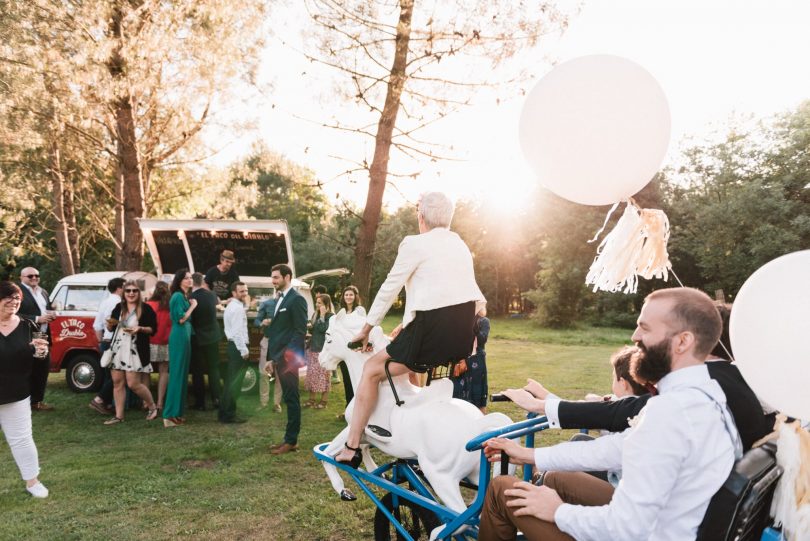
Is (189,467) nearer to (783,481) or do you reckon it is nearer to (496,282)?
(783,481)

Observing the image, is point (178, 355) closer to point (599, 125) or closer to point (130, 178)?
point (599, 125)

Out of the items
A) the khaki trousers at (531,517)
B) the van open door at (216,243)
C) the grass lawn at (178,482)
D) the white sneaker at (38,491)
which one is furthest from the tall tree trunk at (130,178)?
the khaki trousers at (531,517)

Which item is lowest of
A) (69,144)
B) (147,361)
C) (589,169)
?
(147,361)

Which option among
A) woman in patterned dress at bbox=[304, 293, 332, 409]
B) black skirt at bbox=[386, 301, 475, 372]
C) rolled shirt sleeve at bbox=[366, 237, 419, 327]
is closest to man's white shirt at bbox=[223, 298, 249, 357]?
woman in patterned dress at bbox=[304, 293, 332, 409]

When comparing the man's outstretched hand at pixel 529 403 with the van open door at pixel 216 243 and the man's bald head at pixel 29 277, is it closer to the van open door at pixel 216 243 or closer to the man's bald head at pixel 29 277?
the van open door at pixel 216 243

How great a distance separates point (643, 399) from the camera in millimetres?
2836

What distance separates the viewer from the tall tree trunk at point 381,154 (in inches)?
322

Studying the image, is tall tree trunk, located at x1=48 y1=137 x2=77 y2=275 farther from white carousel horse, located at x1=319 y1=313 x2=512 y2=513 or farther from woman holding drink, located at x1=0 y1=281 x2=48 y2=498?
white carousel horse, located at x1=319 y1=313 x2=512 y2=513

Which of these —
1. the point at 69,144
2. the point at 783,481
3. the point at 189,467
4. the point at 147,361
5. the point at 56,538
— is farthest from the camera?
the point at 69,144

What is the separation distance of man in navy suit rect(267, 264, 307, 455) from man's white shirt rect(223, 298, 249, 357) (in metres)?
1.48

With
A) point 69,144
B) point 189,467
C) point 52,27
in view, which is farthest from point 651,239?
point 69,144

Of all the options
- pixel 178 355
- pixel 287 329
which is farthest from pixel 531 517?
pixel 178 355

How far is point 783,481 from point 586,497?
3.26 feet

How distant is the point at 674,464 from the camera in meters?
1.99
